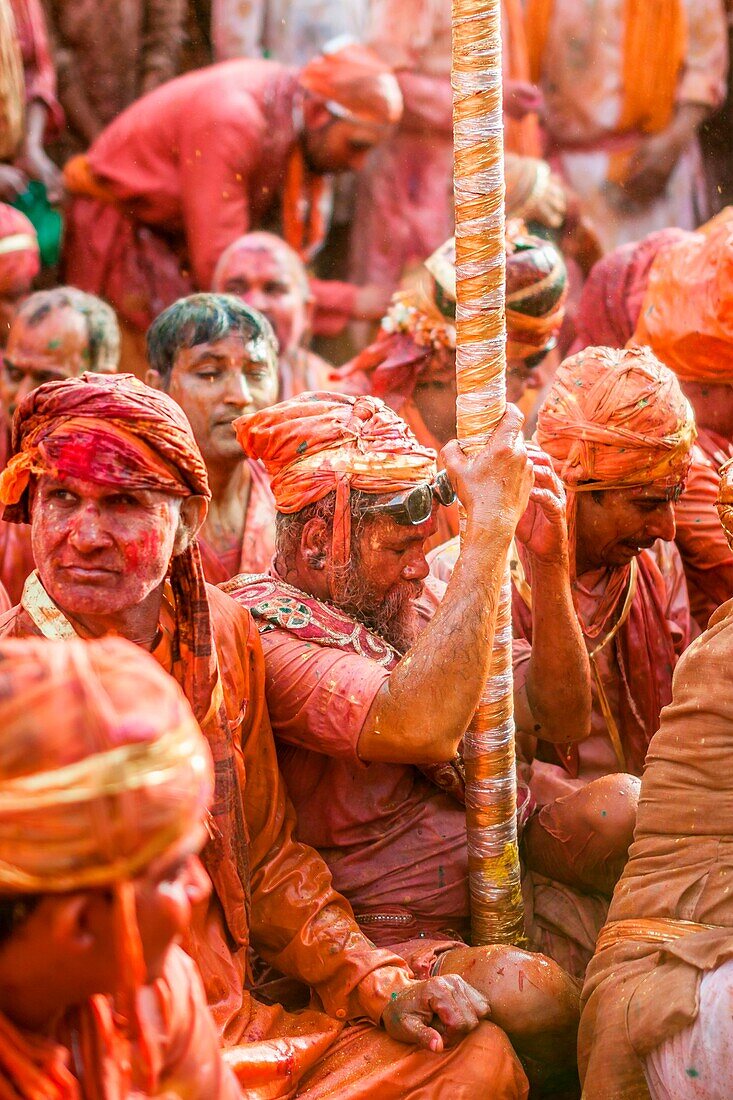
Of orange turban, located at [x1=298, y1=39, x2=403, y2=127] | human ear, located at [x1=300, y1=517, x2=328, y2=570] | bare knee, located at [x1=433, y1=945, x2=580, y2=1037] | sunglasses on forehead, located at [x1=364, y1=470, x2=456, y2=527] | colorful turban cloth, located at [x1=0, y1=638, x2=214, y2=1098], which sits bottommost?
bare knee, located at [x1=433, y1=945, x2=580, y2=1037]

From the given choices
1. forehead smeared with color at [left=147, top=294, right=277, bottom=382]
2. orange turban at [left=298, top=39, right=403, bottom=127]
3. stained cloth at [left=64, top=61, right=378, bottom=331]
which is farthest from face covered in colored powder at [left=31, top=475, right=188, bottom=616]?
orange turban at [left=298, top=39, right=403, bottom=127]

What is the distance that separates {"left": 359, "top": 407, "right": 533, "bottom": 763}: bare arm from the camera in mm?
3566

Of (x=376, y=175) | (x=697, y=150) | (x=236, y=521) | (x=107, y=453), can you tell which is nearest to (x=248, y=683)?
(x=107, y=453)

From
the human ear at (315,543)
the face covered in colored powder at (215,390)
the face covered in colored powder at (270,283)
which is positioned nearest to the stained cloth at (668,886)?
the human ear at (315,543)

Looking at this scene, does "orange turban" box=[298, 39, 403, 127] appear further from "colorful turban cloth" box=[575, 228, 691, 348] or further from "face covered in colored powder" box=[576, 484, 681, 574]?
"face covered in colored powder" box=[576, 484, 681, 574]

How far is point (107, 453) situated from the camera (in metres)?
3.27

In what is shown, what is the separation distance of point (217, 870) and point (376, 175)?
7.20 m

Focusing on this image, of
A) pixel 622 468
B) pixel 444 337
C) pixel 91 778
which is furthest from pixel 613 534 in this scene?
pixel 91 778

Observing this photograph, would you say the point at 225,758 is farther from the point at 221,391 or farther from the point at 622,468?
the point at 221,391

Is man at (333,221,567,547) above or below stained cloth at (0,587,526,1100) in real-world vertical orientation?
above

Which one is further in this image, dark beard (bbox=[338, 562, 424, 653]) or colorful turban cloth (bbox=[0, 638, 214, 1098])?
dark beard (bbox=[338, 562, 424, 653])

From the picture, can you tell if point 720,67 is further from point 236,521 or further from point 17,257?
point 236,521

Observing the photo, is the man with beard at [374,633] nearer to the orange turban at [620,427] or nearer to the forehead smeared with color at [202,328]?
the orange turban at [620,427]

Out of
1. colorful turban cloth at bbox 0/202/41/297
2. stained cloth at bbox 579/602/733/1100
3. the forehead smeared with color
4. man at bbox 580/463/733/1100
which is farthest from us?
colorful turban cloth at bbox 0/202/41/297
